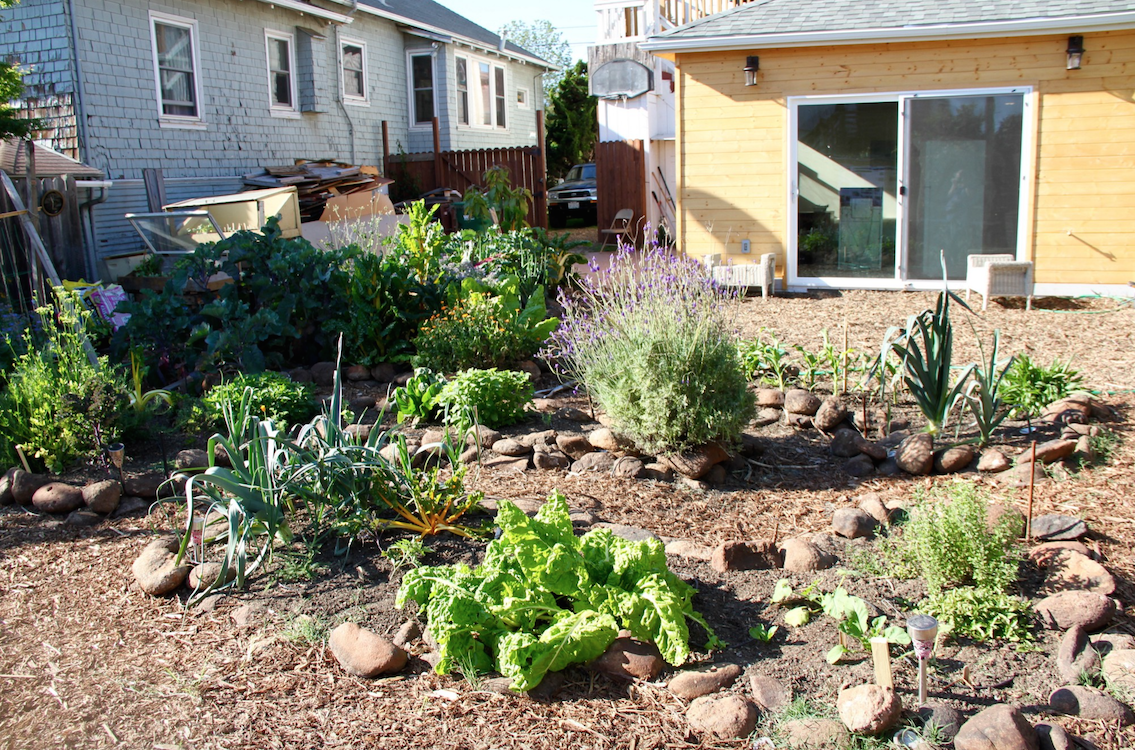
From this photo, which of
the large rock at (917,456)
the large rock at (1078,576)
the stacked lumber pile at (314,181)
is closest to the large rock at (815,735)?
the large rock at (1078,576)

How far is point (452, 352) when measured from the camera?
6043 mm

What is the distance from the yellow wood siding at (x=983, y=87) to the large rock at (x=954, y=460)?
5.86 meters

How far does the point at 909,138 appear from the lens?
9484mm

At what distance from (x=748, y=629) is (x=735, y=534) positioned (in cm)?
93

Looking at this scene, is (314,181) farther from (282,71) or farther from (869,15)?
(869,15)

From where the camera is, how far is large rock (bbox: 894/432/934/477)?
14.5 ft

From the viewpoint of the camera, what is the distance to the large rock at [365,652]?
9.30ft

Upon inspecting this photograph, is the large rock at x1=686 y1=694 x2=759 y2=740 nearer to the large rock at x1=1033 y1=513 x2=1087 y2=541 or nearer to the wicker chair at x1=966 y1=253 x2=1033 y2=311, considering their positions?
the large rock at x1=1033 y1=513 x2=1087 y2=541

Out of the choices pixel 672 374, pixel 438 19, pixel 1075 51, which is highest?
pixel 438 19

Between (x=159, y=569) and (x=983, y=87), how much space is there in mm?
9070

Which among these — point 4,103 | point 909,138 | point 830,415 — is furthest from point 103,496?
point 909,138

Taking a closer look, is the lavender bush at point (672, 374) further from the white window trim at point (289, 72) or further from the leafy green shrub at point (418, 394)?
the white window trim at point (289, 72)

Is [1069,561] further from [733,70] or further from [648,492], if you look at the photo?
[733,70]

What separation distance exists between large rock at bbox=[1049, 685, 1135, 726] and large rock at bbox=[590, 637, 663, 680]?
113 centimetres
